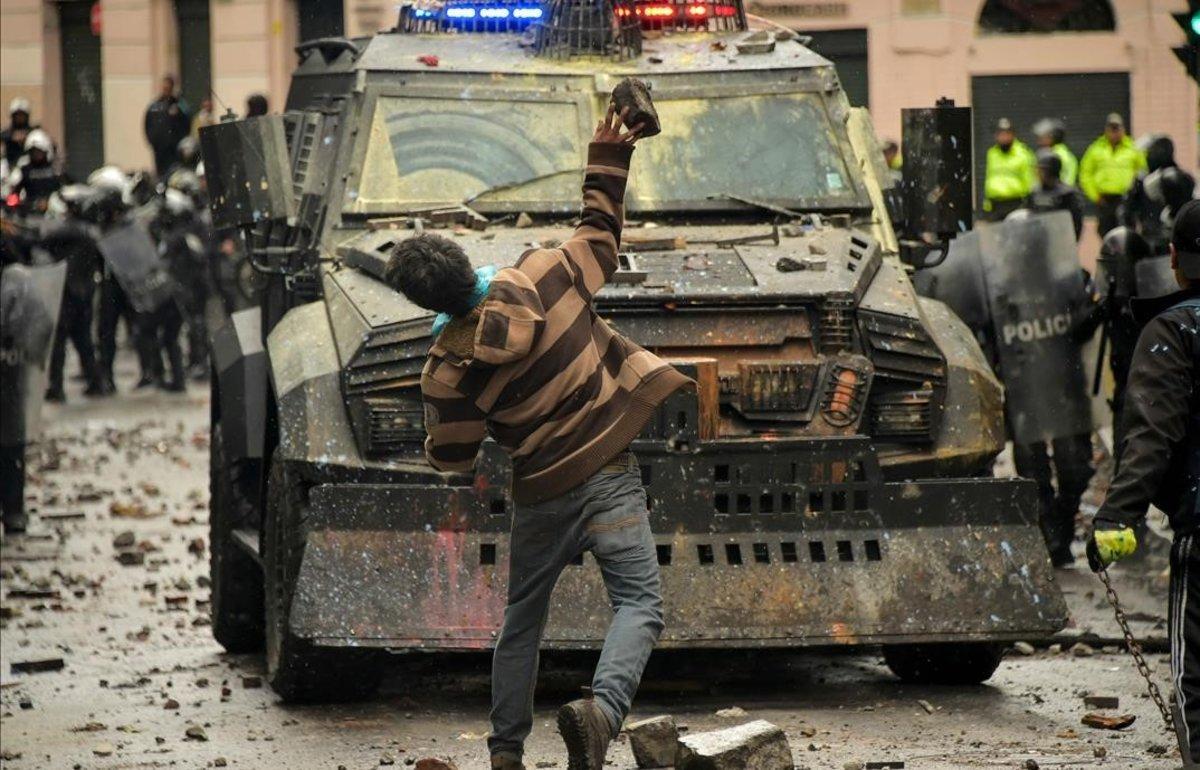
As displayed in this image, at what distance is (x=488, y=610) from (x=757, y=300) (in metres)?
1.46

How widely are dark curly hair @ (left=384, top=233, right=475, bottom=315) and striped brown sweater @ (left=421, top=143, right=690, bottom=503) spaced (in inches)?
3.0

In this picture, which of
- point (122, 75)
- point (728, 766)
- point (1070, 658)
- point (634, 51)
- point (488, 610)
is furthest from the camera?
point (122, 75)

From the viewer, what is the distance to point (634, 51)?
10438 mm

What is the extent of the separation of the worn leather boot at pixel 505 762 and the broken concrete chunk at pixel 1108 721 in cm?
220

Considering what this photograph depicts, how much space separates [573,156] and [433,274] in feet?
10.5

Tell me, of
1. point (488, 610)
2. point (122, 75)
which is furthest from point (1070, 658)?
point (122, 75)

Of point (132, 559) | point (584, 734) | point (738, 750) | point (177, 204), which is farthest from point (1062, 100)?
point (584, 734)

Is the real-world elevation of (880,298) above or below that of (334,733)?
above

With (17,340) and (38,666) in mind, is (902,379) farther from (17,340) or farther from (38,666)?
(17,340)

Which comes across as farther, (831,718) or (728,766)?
(831,718)

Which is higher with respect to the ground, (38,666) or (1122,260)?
(1122,260)

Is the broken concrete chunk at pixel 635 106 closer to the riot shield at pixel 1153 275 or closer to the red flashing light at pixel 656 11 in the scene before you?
the red flashing light at pixel 656 11

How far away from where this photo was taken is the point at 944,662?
360 inches

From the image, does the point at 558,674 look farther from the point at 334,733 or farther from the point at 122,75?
the point at 122,75
